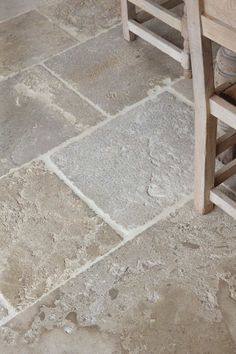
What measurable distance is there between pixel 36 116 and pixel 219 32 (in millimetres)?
1161

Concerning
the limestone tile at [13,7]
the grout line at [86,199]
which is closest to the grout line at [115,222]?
the grout line at [86,199]

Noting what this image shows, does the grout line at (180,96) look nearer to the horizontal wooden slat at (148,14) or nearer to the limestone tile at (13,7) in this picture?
the horizontal wooden slat at (148,14)

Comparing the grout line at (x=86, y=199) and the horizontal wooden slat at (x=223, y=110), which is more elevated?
the horizontal wooden slat at (x=223, y=110)

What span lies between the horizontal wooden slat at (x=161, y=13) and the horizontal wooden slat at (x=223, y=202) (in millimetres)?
864

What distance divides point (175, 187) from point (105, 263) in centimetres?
41

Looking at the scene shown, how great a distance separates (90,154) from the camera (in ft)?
7.55

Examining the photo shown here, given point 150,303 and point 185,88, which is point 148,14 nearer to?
point 185,88

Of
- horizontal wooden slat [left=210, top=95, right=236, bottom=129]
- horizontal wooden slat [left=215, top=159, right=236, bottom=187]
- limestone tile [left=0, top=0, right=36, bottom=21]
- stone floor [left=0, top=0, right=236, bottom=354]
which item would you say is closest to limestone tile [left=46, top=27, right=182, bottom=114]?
stone floor [left=0, top=0, right=236, bottom=354]

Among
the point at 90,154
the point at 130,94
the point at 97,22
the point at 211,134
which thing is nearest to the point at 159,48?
the point at 130,94

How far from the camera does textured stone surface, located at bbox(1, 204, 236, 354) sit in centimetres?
172

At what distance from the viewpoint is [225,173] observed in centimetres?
198

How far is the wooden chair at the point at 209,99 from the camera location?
1.50 meters

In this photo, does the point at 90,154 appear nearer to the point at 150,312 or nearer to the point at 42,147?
the point at 42,147

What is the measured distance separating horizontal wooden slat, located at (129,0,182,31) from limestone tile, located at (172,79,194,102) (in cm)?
23
